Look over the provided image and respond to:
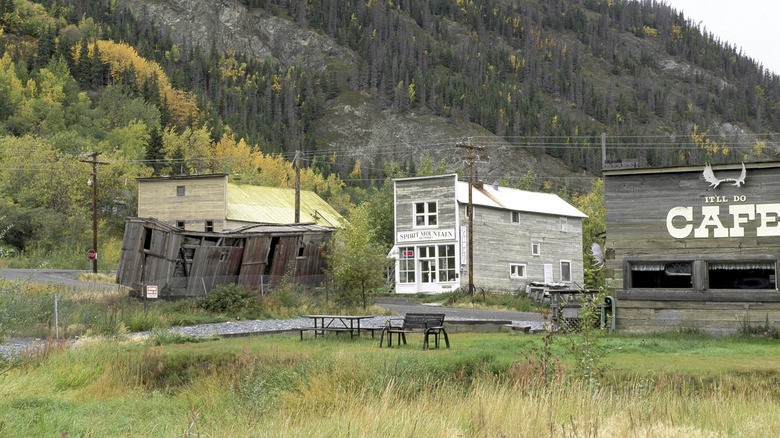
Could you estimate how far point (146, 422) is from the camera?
1092 centimetres

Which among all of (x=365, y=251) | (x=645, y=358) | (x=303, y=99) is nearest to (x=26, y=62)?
(x=303, y=99)

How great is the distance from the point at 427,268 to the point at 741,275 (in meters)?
23.8

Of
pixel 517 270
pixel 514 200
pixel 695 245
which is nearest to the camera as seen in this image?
pixel 695 245

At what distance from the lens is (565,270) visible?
162 feet

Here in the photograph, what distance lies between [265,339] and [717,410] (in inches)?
514

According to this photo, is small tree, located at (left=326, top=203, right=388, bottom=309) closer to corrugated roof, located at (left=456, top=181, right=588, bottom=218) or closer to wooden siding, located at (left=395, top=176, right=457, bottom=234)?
wooden siding, located at (left=395, top=176, right=457, bottom=234)

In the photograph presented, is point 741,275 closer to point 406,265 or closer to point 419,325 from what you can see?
point 419,325

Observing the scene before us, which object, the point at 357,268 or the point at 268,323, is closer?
the point at 268,323

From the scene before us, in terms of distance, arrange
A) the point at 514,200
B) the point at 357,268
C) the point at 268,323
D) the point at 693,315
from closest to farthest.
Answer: the point at 693,315 < the point at 268,323 < the point at 357,268 < the point at 514,200

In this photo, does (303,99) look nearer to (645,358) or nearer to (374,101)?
(374,101)

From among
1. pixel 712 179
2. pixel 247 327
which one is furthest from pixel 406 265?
pixel 712 179

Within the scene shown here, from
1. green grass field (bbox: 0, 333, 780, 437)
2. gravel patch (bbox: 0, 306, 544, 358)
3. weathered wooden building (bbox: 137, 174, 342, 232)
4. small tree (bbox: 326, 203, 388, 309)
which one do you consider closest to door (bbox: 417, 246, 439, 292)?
weathered wooden building (bbox: 137, 174, 342, 232)

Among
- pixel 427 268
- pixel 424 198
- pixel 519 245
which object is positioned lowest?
pixel 427 268

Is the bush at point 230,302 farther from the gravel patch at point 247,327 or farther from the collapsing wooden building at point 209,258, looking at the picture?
the collapsing wooden building at point 209,258
